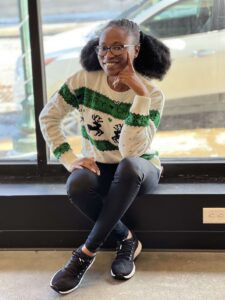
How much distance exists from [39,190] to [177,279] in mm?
655

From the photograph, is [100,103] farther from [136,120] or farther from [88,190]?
[88,190]

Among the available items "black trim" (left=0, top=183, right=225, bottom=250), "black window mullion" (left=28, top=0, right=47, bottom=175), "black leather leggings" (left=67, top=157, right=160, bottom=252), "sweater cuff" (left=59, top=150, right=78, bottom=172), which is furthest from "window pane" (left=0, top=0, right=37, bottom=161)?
"black leather leggings" (left=67, top=157, right=160, bottom=252)

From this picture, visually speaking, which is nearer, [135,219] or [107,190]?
Answer: [107,190]

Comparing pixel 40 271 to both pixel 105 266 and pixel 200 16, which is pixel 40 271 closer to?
pixel 105 266

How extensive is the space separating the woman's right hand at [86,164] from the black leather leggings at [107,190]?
0.02m

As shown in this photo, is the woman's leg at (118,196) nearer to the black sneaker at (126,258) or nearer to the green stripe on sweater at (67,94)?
the black sneaker at (126,258)

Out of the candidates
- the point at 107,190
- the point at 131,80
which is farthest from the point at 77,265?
the point at 131,80

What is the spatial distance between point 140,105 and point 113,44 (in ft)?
0.74

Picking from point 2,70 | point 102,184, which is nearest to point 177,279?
point 102,184

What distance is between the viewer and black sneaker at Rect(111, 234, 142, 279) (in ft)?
5.49

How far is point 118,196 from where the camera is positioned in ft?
5.28

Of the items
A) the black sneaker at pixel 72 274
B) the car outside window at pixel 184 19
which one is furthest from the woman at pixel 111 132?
the car outside window at pixel 184 19

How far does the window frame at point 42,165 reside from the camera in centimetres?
191

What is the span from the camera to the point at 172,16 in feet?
6.17
